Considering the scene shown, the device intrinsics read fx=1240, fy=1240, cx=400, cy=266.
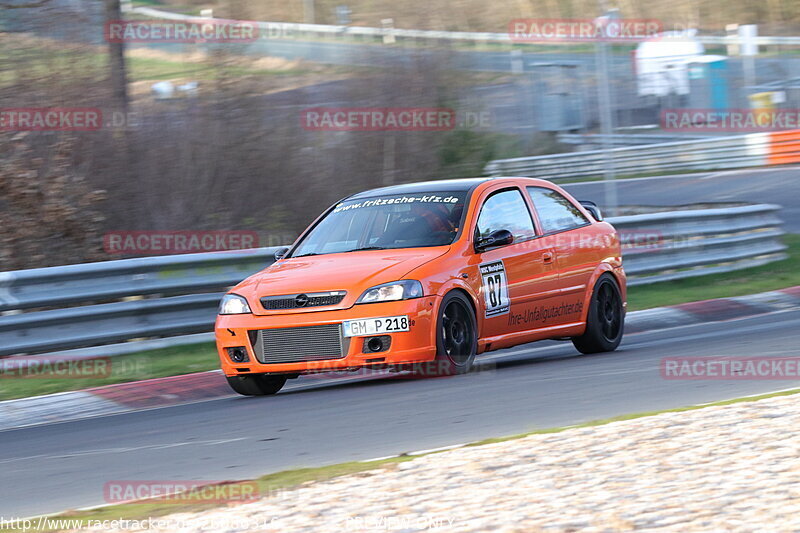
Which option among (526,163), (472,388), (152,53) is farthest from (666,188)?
(472,388)

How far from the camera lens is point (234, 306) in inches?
369

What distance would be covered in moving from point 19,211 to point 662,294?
8083 millimetres

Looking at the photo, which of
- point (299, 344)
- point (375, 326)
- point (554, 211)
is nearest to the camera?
point (375, 326)

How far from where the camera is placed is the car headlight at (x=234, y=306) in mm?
9305

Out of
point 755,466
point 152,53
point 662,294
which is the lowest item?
point 662,294

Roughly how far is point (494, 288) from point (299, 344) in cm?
172

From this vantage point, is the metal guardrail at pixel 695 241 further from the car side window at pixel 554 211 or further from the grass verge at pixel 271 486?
the grass verge at pixel 271 486

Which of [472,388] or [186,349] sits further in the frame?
[186,349]

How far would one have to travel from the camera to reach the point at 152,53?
2506 cm

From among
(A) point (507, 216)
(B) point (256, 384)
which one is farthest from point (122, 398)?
(A) point (507, 216)

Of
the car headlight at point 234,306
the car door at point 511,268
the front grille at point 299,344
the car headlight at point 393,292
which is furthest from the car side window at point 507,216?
the car headlight at point 234,306

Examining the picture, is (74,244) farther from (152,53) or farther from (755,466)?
(755,466)

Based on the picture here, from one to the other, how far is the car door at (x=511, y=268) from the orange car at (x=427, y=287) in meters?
0.01

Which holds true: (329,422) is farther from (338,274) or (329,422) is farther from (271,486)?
(271,486)
